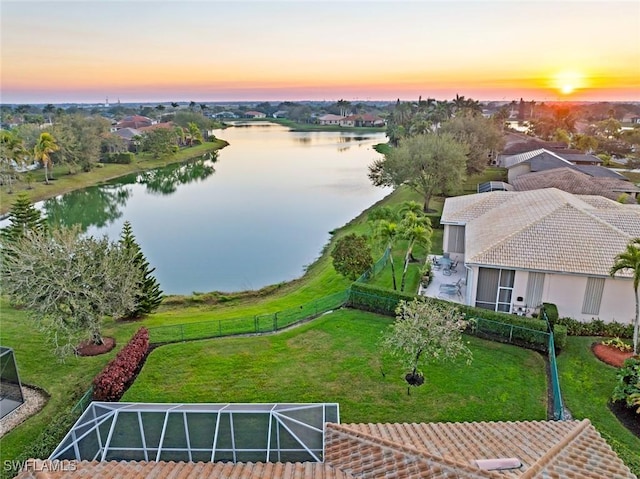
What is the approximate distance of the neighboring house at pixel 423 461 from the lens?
716 centimetres

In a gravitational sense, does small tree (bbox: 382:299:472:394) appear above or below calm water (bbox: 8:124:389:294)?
above

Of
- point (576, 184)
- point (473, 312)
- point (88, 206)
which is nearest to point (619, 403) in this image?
point (473, 312)

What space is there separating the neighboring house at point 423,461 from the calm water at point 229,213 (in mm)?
17465

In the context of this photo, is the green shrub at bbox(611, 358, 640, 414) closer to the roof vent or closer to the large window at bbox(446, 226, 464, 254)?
the roof vent

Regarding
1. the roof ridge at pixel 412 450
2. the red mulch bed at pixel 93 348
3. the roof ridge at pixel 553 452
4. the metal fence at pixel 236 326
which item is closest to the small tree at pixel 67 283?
the red mulch bed at pixel 93 348

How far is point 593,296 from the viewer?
54.0 ft

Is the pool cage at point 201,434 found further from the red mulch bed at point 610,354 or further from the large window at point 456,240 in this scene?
the large window at point 456,240

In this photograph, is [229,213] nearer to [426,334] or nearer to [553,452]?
[426,334]

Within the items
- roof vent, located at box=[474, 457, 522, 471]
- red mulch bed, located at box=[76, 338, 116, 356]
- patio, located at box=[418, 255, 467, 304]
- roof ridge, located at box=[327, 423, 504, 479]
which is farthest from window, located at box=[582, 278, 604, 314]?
red mulch bed, located at box=[76, 338, 116, 356]

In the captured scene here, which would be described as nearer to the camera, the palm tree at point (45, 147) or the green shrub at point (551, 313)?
the green shrub at point (551, 313)

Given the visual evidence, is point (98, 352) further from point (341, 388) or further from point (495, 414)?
point (495, 414)

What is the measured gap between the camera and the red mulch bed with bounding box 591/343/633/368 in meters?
14.4

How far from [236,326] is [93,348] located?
5104mm

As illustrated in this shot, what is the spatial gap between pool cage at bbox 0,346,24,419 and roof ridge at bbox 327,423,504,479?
9709mm
